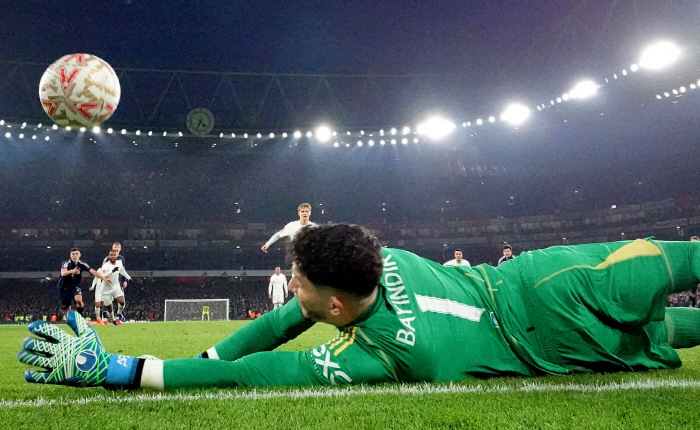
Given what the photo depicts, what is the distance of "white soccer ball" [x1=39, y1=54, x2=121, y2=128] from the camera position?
7.41 m

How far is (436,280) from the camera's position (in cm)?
289

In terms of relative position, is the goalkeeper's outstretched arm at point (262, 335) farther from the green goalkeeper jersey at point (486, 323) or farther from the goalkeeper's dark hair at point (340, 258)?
the goalkeeper's dark hair at point (340, 258)

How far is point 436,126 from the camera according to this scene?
31703 mm

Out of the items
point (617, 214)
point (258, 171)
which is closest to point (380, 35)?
point (258, 171)

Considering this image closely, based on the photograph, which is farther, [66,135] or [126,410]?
[66,135]

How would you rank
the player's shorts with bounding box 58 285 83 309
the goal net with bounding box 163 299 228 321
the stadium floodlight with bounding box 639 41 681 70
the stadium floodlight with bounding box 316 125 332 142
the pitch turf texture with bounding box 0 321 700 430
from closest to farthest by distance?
the pitch turf texture with bounding box 0 321 700 430 < the player's shorts with bounding box 58 285 83 309 < the stadium floodlight with bounding box 639 41 681 70 < the goal net with bounding box 163 299 228 321 < the stadium floodlight with bounding box 316 125 332 142

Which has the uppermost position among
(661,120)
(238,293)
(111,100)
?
(661,120)

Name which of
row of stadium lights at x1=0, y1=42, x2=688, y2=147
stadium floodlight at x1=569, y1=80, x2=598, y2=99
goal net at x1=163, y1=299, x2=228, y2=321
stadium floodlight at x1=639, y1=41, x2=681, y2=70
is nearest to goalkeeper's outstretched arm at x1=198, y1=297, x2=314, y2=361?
stadium floodlight at x1=639, y1=41, x2=681, y2=70

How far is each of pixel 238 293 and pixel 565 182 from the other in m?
29.5

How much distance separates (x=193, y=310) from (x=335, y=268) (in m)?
28.1

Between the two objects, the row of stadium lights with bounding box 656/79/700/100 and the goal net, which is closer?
the row of stadium lights with bounding box 656/79/700/100

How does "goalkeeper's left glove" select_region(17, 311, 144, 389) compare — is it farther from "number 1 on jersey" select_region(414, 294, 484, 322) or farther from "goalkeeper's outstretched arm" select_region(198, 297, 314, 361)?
A: "number 1 on jersey" select_region(414, 294, 484, 322)

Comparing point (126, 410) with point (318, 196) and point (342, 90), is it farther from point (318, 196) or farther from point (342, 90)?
point (318, 196)

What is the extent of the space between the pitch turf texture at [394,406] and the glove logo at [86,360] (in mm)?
238
